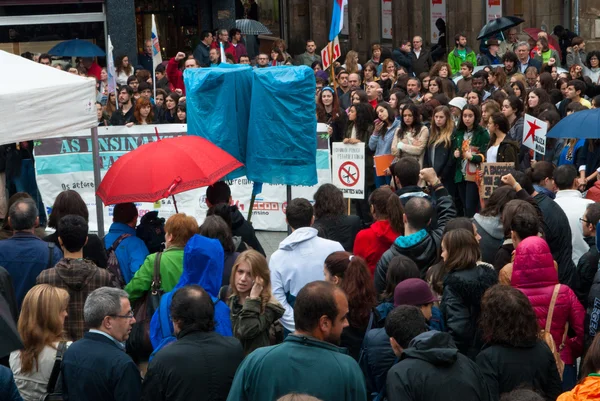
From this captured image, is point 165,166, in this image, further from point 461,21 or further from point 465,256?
point 461,21

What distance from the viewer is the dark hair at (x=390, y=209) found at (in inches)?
326

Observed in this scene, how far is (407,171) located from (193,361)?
443 cm

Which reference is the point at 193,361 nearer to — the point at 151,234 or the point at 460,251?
the point at 460,251

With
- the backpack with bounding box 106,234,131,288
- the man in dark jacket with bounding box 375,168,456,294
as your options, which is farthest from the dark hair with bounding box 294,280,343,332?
the backpack with bounding box 106,234,131,288

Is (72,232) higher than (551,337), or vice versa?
(72,232)

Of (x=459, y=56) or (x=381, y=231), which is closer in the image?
(x=381, y=231)

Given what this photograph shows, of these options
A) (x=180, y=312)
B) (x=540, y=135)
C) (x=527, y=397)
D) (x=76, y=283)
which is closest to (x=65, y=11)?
(x=540, y=135)

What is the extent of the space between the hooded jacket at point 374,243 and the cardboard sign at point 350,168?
4902mm

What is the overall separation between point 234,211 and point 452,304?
2.54m

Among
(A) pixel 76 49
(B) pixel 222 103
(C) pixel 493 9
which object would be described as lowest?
(B) pixel 222 103

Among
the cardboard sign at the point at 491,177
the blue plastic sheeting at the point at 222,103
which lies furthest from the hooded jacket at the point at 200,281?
the cardboard sign at the point at 491,177

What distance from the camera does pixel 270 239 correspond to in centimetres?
1380

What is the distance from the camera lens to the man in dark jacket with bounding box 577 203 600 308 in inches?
303

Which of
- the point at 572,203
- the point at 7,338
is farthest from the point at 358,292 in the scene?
the point at 572,203
